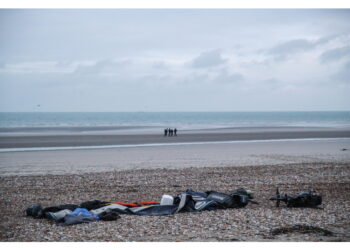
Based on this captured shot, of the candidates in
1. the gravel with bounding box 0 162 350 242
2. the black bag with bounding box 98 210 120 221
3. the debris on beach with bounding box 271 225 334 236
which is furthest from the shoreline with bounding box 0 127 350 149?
the debris on beach with bounding box 271 225 334 236

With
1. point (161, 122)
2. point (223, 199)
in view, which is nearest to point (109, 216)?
point (223, 199)

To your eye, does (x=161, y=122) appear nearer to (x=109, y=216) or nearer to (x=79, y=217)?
(x=109, y=216)

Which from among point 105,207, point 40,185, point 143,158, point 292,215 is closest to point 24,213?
point 105,207

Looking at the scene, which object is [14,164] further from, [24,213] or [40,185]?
[24,213]

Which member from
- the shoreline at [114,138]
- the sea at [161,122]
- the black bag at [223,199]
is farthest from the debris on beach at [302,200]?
the sea at [161,122]

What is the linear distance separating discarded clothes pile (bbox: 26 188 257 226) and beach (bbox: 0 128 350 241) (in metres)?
0.20

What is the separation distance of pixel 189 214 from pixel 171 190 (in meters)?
2.93

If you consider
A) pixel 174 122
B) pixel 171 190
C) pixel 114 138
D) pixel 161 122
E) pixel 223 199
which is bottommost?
pixel 171 190

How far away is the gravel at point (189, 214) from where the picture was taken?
6.34 m

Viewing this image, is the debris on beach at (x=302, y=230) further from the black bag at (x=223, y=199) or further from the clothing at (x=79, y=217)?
the clothing at (x=79, y=217)

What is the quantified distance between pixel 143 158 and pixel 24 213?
1103cm

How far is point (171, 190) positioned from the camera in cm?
1052

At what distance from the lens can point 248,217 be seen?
7.32 meters

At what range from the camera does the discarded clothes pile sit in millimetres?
7195
